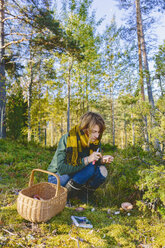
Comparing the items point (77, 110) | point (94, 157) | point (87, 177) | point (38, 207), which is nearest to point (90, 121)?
point (94, 157)

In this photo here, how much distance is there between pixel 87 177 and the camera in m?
2.32

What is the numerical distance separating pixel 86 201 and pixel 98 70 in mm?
9279

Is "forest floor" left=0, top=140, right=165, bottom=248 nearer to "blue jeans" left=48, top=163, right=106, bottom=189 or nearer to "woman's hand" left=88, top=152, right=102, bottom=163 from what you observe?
"blue jeans" left=48, top=163, right=106, bottom=189

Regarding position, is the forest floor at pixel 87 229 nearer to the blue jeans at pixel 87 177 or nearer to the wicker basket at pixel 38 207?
the wicker basket at pixel 38 207

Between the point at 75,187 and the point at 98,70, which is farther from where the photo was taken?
the point at 98,70

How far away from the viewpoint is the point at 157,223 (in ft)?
6.67

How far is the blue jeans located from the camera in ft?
7.59

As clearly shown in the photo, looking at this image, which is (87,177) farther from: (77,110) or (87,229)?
(77,110)

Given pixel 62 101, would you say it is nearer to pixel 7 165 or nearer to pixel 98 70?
pixel 98 70

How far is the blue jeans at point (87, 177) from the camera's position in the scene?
7.59 feet

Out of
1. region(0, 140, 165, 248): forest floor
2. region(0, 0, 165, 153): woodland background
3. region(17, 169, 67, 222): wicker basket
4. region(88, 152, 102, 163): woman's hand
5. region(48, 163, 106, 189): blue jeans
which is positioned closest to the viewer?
region(0, 140, 165, 248): forest floor

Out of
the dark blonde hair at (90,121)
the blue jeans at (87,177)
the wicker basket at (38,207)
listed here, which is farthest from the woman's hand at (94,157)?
the wicker basket at (38,207)

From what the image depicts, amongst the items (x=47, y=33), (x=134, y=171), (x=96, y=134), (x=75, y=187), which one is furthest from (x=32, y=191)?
(x=47, y=33)

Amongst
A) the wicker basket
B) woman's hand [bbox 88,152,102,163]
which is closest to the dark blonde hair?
woman's hand [bbox 88,152,102,163]
